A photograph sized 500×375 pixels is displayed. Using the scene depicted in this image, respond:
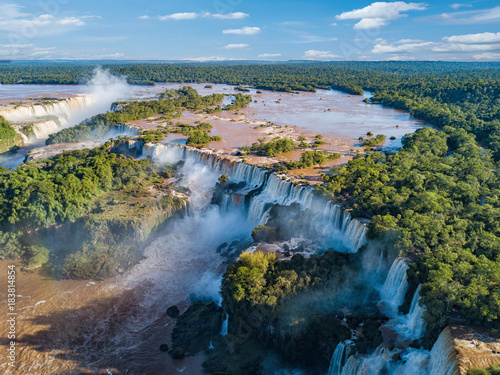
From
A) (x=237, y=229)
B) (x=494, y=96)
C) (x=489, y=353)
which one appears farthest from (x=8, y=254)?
(x=494, y=96)

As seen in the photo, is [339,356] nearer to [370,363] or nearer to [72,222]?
[370,363]

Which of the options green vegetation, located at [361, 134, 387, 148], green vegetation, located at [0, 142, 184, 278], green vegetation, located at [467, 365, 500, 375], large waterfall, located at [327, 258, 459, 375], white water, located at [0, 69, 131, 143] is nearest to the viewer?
green vegetation, located at [467, 365, 500, 375]

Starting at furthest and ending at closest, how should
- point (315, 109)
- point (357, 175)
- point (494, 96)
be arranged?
point (315, 109), point (494, 96), point (357, 175)

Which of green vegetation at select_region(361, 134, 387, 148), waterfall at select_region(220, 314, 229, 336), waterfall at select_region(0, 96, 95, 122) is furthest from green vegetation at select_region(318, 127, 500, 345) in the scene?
waterfall at select_region(0, 96, 95, 122)

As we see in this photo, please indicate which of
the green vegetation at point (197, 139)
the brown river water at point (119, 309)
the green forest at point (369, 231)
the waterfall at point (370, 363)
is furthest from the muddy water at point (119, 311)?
the green vegetation at point (197, 139)

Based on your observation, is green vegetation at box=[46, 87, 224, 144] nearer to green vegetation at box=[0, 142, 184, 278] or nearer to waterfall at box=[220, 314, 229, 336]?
green vegetation at box=[0, 142, 184, 278]

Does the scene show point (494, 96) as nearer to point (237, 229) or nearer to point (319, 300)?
point (237, 229)

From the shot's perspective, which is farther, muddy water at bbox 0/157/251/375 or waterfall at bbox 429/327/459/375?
muddy water at bbox 0/157/251/375
